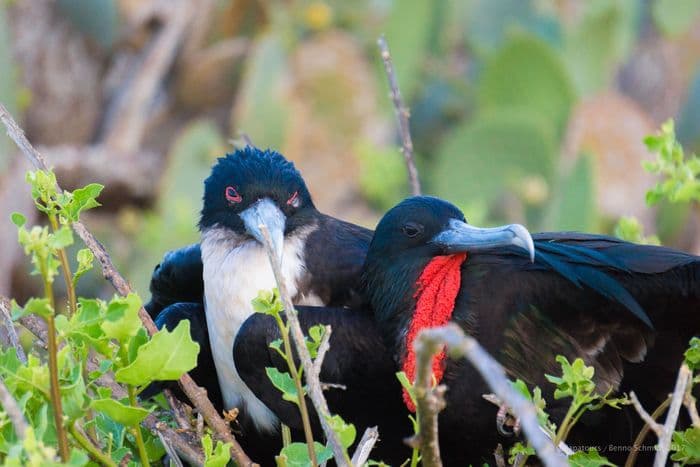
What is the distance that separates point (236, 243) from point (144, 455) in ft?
2.55

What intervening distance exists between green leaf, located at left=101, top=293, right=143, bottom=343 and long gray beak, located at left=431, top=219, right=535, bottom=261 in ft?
2.13

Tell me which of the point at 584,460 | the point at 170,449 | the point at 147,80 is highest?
the point at 147,80

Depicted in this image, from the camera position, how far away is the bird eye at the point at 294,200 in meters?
2.58

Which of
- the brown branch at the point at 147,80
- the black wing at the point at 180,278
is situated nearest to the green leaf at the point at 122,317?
the black wing at the point at 180,278

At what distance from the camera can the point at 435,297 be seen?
228 cm

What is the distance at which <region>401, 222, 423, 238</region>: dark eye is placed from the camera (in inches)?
91.1

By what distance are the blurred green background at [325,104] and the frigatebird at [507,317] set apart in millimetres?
2693

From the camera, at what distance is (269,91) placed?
5.50 m

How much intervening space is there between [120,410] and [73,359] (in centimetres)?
20

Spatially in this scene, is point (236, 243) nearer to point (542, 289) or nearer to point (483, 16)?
point (542, 289)

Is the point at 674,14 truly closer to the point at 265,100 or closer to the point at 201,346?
the point at 265,100

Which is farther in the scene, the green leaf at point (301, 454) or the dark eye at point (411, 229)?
the dark eye at point (411, 229)

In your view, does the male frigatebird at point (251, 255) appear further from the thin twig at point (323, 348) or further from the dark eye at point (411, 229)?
the thin twig at point (323, 348)

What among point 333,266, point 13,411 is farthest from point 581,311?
point 13,411
